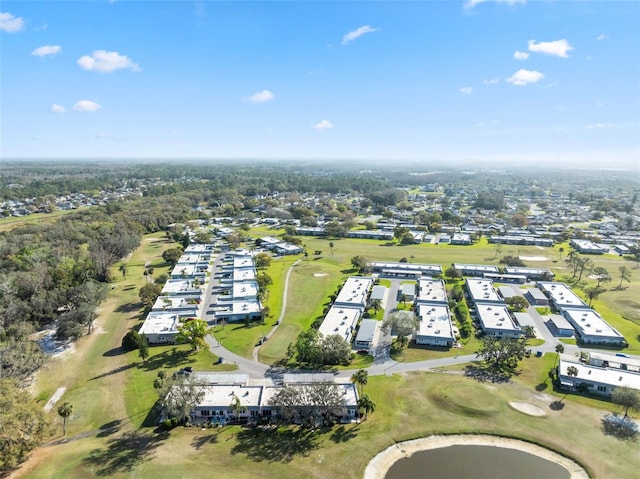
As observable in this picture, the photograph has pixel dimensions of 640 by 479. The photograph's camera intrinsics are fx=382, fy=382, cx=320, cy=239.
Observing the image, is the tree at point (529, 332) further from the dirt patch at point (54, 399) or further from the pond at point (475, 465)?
the dirt patch at point (54, 399)

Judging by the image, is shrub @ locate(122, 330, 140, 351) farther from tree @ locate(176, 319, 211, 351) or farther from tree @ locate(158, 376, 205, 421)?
tree @ locate(158, 376, 205, 421)

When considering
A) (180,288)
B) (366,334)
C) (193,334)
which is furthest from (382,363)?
(180,288)

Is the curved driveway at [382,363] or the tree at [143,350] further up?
the tree at [143,350]

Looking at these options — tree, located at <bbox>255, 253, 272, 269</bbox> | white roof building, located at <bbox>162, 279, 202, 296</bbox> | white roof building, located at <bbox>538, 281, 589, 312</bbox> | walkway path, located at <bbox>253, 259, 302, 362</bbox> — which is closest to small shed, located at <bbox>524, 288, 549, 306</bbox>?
white roof building, located at <bbox>538, 281, 589, 312</bbox>

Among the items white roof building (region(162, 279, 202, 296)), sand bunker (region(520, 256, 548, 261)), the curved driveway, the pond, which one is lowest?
the pond

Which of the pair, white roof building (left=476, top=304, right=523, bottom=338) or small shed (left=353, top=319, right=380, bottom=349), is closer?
small shed (left=353, top=319, right=380, bottom=349)

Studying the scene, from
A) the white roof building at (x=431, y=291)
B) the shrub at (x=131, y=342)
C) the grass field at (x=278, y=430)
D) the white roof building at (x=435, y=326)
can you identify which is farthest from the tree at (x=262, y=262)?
the white roof building at (x=435, y=326)

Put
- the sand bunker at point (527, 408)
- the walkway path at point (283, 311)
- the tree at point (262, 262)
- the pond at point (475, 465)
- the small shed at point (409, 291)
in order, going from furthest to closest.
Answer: the tree at point (262, 262)
the small shed at point (409, 291)
the walkway path at point (283, 311)
the sand bunker at point (527, 408)
the pond at point (475, 465)
